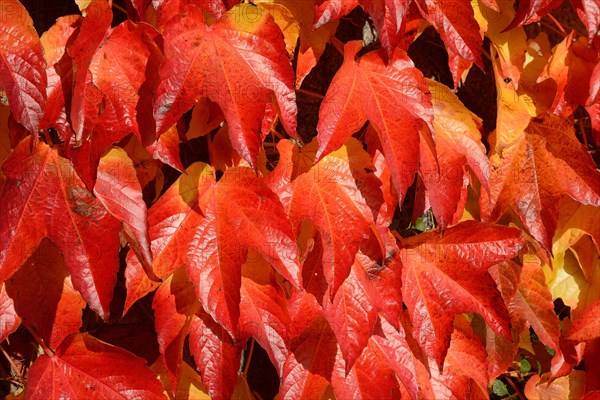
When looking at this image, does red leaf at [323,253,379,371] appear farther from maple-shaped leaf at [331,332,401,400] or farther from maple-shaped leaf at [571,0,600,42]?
maple-shaped leaf at [571,0,600,42]

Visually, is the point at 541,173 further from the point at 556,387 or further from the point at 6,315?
the point at 6,315

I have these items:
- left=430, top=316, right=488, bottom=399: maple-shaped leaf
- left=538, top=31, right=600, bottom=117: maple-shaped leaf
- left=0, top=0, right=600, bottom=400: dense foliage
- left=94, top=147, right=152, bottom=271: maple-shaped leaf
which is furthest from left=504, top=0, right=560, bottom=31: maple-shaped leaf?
left=94, top=147, right=152, bottom=271: maple-shaped leaf

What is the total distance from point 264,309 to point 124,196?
28cm

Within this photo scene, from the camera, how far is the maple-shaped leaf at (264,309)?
3.51 feet

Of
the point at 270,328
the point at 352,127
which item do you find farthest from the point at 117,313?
the point at 352,127

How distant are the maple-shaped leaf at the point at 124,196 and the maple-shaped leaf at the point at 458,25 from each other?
518mm

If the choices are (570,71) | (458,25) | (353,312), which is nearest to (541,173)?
(570,71)

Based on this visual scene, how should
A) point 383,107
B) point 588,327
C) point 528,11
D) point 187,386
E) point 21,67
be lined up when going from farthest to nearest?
point 588,327 → point 187,386 → point 528,11 → point 383,107 → point 21,67

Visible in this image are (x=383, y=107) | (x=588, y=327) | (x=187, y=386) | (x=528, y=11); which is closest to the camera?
(x=383, y=107)

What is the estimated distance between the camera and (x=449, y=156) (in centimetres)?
111

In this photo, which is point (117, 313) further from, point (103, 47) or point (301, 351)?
point (103, 47)

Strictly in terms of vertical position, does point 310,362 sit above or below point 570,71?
below

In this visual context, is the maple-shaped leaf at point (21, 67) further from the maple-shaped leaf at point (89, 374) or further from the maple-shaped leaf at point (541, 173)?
the maple-shaped leaf at point (541, 173)

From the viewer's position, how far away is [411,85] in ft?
3.44
